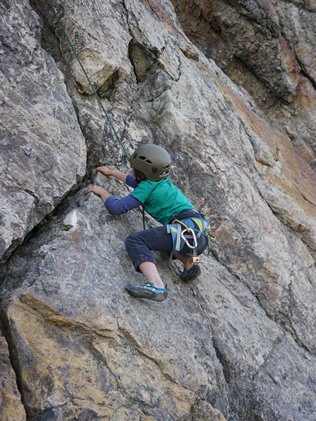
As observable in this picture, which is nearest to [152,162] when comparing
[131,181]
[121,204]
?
→ [131,181]

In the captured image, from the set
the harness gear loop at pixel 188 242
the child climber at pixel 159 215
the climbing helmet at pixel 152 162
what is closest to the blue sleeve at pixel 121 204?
the child climber at pixel 159 215

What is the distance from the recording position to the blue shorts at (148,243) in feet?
14.7

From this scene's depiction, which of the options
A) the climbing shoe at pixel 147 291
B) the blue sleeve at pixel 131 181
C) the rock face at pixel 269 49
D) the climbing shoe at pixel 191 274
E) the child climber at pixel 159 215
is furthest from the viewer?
the rock face at pixel 269 49

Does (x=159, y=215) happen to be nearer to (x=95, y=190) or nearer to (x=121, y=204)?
(x=121, y=204)

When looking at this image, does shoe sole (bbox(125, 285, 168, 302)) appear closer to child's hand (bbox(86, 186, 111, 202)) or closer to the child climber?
the child climber

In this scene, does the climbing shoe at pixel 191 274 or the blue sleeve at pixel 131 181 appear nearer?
the climbing shoe at pixel 191 274

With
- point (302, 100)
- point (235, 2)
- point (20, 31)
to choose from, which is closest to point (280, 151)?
point (302, 100)

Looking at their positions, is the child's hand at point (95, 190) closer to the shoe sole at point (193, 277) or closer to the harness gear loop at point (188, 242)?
the harness gear loop at point (188, 242)

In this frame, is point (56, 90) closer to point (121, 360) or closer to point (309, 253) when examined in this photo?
point (121, 360)

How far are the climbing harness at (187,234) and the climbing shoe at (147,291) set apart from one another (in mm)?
739

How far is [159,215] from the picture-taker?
5.19 metres

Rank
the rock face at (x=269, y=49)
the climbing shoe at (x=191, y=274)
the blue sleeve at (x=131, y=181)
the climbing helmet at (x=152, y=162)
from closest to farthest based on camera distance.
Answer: the climbing helmet at (x=152, y=162)
the climbing shoe at (x=191, y=274)
the blue sleeve at (x=131, y=181)
the rock face at (x=269, y=49)

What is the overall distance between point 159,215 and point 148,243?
1.99 ft

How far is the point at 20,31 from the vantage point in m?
5.34
